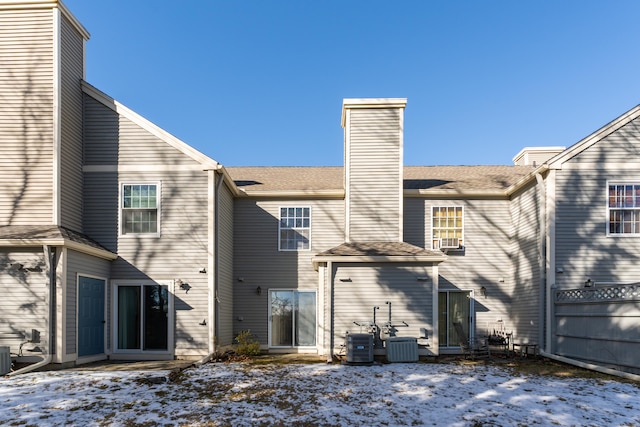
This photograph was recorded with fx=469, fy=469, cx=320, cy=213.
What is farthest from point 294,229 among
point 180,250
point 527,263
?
point 527,263

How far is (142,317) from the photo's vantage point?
12.4m

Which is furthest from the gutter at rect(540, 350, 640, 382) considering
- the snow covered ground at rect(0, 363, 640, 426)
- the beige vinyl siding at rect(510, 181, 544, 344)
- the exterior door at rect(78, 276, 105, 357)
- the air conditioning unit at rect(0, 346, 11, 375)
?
the air conditioning unit at rect(0, 346, 11, 375)

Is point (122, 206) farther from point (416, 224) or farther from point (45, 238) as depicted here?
point (416, 224)

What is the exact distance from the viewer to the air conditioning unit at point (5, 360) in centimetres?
960

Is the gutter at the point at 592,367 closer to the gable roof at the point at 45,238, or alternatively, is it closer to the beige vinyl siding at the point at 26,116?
the gable roof at the point at 45,238

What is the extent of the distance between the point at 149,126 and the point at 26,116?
2.88 m

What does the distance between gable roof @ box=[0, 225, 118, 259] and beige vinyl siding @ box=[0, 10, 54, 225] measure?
377mm

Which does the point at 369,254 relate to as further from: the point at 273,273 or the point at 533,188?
the point at 533,188

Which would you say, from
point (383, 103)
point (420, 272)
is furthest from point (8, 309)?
point (383, 103)

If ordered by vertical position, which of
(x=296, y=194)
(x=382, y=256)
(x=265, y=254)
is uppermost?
(x=296, y=194)

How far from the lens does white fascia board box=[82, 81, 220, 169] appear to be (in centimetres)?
1270

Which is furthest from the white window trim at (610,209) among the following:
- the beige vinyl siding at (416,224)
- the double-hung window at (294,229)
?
the double-hung window at (294,229)

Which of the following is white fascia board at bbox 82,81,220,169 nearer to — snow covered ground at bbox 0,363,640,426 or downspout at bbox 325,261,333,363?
downspout at bbox 325,261,333,363

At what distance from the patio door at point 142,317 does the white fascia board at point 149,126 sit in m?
3.56
